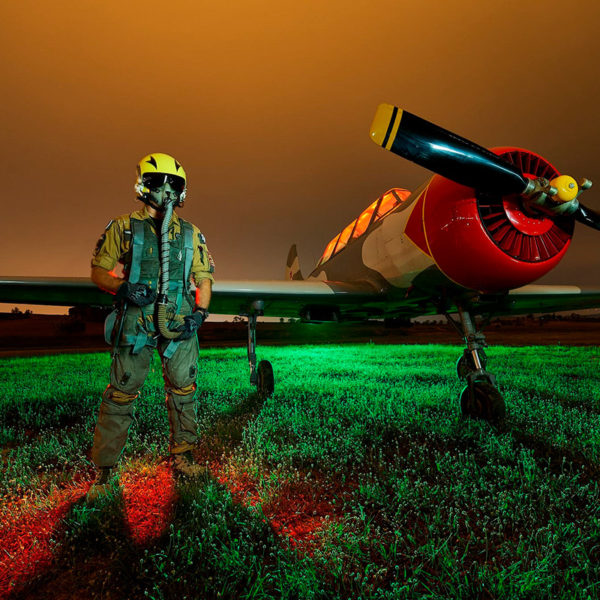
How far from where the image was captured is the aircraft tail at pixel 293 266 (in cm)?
1188

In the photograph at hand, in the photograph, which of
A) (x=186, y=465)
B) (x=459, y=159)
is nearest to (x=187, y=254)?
(x=186, y=465)

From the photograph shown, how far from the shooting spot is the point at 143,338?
97.6 inches

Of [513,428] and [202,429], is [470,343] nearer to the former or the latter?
[513,428]

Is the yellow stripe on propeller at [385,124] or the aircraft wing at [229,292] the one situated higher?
the yellow stripe on propeller at [385,124]

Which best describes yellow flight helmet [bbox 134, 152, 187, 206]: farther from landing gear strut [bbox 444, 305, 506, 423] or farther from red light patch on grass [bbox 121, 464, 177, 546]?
landing gear strut [bbox 444, 305, 506, 423]

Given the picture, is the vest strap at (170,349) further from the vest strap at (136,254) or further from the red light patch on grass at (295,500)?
the red light patch on grass at (295,500)

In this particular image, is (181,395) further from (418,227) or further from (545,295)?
(545,295)

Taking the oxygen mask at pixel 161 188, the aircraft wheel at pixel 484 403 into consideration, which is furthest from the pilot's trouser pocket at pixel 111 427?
the aircraft wheel at pixel 484 403

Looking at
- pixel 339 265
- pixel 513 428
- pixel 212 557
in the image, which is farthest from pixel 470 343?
pixel 212 557

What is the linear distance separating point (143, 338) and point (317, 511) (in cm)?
167

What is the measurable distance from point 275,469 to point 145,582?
1174 millimetres

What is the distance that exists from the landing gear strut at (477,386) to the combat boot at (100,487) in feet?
11.7

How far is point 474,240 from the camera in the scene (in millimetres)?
2994

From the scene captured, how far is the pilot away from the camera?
2457 millimetres
